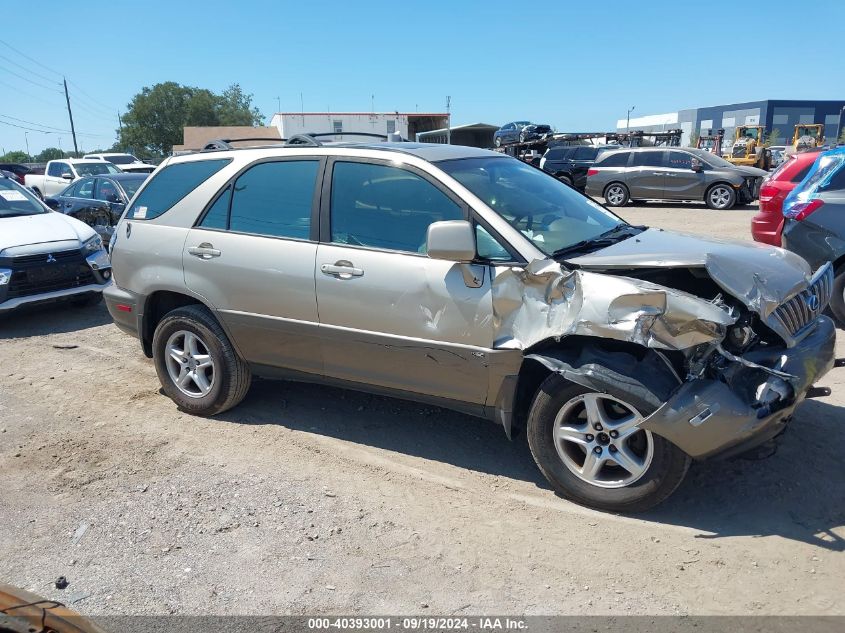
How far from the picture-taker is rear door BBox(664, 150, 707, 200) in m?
18.3

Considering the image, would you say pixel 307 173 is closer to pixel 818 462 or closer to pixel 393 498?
pixel 393 498

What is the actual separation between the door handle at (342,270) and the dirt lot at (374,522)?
116cm

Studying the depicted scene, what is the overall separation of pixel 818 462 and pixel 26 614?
155 inches

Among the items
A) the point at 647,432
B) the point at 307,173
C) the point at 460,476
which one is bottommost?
the point at 460,476

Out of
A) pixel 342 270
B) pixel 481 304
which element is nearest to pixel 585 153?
pixel 342 270

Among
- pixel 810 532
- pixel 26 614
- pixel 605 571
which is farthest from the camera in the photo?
pixel 810 532

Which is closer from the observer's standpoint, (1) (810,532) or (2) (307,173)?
(1) (810,532)

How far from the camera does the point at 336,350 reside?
4.19 meters

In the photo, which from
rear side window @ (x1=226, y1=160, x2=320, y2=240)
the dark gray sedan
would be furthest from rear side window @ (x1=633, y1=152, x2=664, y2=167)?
rear side window @ (x1=226, y1=160, x2=320, y2=240)

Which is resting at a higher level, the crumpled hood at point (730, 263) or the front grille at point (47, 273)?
the crumpled hood at point (730, 263)

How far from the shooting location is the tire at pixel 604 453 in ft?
10.8

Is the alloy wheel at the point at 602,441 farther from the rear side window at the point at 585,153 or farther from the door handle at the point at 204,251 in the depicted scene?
the rear side window at the point at 585,153

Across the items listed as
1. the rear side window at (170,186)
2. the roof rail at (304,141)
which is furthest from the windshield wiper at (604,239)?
the rear side window at (170,186)

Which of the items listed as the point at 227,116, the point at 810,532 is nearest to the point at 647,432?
the point at 810,532
